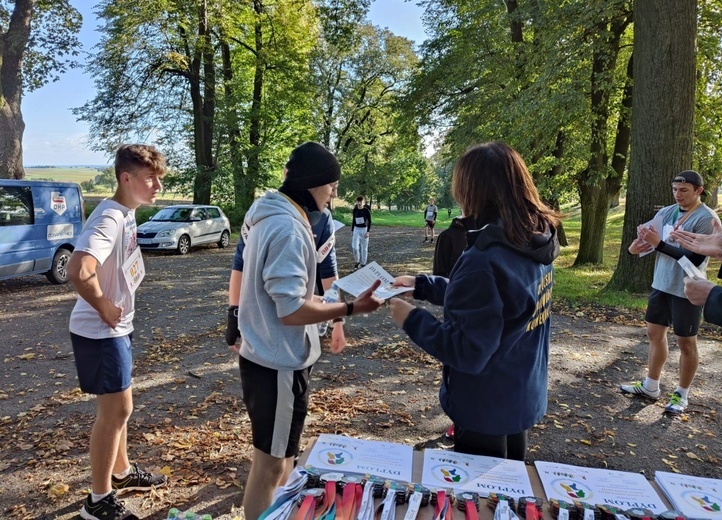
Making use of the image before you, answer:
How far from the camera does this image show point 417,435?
158 inches

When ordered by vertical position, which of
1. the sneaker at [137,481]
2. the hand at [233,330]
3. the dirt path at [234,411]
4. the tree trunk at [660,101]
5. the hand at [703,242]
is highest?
Answer: the tree trunk at [660,101]

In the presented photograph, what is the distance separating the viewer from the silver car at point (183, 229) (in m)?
15.7

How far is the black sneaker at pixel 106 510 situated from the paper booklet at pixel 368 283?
190 cm

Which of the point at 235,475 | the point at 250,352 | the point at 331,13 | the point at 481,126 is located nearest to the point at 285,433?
the point at 250,352

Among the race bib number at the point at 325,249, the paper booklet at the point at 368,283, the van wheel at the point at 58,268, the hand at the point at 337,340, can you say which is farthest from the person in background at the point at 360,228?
the paper booklet at the point at 368,283

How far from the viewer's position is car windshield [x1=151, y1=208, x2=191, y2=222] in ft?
55.3

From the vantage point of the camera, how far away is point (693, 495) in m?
1.62

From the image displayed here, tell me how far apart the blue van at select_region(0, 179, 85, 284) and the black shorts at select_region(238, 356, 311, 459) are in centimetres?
850

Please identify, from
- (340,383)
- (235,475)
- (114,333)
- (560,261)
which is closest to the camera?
(114,333)

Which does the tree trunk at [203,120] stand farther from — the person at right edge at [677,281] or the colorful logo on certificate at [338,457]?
the colorful logo on certificate at [338,457]

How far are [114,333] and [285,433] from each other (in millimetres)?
1195

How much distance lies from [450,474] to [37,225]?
1088cm

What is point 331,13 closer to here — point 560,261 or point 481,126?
point 481,126

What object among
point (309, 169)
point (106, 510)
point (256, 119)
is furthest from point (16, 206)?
point (256, 119)
